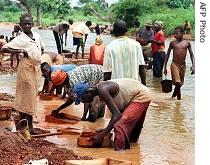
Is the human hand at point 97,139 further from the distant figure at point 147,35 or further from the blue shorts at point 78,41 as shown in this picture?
the blue shorts at point 78,41

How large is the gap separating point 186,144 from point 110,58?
1.53 metres

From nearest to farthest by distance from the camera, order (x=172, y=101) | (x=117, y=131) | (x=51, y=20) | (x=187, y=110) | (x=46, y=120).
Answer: (x=117, y=131)
(x=46, y=120)
(x=187, y=110)
(x=172, y=101)
(x=51, y=20)

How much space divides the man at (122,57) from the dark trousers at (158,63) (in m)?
7.77

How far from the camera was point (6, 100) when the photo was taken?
1013cm

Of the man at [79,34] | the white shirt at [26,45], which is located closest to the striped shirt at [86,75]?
the white shirt at [26,45]

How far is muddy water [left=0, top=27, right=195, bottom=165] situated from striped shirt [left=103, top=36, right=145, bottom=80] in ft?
3.06

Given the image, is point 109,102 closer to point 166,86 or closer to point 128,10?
point 166,86

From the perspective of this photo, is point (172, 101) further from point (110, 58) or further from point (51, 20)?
point (51, 20)

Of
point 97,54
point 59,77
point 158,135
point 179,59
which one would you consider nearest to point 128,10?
point 97,54

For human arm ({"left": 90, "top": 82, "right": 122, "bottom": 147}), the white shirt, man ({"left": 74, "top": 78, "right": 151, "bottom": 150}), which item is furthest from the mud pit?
the white shirt

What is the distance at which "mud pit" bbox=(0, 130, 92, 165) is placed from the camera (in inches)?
207

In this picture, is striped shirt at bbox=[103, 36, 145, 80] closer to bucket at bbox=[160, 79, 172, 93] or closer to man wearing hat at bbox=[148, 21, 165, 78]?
bucket at bbox=[160, 79, 172, 93]

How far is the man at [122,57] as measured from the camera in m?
7.08
